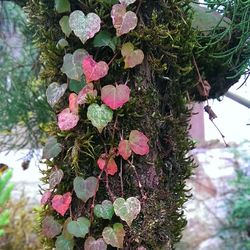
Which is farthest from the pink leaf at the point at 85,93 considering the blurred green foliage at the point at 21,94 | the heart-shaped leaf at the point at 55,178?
the blurred green foliage at the point at 21,94

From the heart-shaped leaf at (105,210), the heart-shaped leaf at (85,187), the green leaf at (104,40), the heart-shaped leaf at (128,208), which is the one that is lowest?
the heart-shaped leaf at (105,210)

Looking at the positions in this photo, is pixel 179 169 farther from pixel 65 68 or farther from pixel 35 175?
pixel 35 175

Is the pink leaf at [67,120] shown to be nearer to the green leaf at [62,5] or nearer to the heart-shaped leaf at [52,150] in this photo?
the heart-shaped leaf at [52,150]

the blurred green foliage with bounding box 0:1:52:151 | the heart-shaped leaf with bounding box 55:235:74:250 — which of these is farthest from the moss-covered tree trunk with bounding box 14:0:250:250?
the blurred green foliage with bounding box 0:1:52:151

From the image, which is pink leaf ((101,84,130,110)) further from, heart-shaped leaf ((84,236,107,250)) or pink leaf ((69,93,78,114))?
heart-shaped leaf ((84,236,107,250))

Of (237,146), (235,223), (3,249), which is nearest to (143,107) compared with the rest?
(3,249)

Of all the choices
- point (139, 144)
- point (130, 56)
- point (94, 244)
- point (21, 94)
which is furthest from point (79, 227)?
point (21, 94)

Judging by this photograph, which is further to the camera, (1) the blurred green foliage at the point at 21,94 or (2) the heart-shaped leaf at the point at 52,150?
(1) the blurred green foliage at the point at 21,94
